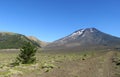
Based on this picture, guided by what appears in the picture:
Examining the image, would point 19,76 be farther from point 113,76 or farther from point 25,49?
point 25,49

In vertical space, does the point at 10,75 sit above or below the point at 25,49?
below

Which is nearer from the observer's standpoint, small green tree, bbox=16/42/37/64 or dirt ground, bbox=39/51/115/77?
dirt ground, bbox=39/51/115/77

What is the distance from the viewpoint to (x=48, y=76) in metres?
22.1

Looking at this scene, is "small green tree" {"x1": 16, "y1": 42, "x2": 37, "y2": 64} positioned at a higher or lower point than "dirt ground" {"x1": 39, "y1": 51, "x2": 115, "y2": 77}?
higher

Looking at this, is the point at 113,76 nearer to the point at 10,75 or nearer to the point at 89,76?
the point at 89,76

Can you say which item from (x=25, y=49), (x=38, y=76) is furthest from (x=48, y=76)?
(x=25, y=49)

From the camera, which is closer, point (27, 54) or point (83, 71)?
point (83, 71)

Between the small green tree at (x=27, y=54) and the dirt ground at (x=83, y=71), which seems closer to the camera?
the dirt ground at (x=83, y=71)

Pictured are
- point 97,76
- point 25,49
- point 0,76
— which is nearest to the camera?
point 97,76

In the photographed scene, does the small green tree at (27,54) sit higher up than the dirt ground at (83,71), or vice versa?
the small green tree at (27,54)

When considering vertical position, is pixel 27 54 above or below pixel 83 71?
above

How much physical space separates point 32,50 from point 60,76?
1932cm

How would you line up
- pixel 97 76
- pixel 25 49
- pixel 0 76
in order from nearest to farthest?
pixel 97 76 < pixel 0 76 < pixel 25 49

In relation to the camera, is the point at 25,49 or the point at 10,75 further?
the point at 25,49
